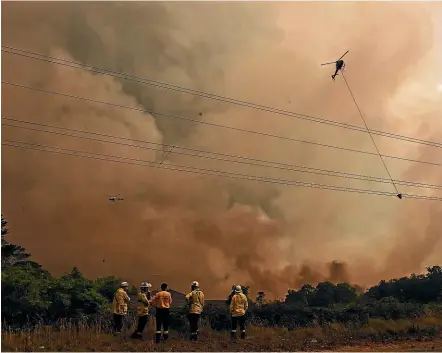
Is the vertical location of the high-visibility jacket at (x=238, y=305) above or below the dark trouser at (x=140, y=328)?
above

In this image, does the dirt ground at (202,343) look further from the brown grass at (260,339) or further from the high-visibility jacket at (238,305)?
the high-visibility jacket at (238,305)

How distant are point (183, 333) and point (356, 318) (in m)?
11.8

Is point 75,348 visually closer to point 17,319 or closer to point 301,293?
point 17,319

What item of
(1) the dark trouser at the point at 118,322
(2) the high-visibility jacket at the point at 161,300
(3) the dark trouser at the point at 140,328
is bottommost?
(3) the dark trouser at the point at 140,328

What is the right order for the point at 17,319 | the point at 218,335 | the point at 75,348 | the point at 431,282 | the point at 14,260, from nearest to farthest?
the point at 75,348, the point at 218,335, the point at 17,319, the point at 14,260, the point at 431,282

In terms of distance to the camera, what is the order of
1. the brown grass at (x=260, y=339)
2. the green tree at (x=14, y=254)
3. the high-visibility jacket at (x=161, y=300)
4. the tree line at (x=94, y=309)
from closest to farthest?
the brown grass at (x=260, y=339) < the high-visibility jacket at (x=161, y=300) < the tree line at (x=94, y=309) < the green tree at (x=14, y=254)

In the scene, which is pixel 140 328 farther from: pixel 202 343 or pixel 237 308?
pixel 237 308

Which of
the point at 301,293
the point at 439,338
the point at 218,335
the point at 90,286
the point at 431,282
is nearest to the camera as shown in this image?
the point at 218,335

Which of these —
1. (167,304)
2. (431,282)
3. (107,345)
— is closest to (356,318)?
(167,304)

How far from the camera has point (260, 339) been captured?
23.1 metres

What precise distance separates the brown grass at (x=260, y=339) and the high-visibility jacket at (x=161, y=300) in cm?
152

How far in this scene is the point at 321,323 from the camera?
29.5 meters

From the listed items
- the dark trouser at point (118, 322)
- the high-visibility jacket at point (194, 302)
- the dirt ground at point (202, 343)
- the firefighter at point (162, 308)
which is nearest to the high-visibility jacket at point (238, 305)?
the dirt ground at point (202, 343)

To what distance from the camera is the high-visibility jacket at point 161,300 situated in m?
A: 22.0
